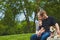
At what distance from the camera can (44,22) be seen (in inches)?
241

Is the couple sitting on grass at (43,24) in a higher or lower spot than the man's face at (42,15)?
lower

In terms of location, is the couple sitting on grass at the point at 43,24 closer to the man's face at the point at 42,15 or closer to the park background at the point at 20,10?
the man's face at the point at 42,15

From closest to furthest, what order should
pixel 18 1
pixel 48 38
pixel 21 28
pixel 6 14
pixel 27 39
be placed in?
pixel 48 38 < pixel 27 39 < pixel 6 14 < pixel 18 1 < pixel 21 28

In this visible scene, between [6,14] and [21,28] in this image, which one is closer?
[6,14]

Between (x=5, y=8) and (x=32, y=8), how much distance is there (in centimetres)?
343

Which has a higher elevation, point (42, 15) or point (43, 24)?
point (42, 15)

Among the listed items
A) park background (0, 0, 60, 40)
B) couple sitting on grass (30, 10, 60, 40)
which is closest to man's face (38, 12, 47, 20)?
couple sitting on grass (30, 10, 60, 40)

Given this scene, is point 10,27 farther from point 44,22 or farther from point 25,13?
point 44,22

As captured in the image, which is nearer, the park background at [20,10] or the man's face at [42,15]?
the man's face at [42,15]

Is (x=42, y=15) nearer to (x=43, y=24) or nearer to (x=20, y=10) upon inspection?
(x=43, y=24)

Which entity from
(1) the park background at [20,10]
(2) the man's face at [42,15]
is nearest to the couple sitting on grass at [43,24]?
(2) the man's face at [42,15]

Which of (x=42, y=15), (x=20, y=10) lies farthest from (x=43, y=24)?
(x=20, y=10)

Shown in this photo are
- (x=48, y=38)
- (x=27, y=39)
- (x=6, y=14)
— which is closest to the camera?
(x=48, y=38)

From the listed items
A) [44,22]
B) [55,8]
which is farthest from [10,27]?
[44,22]
